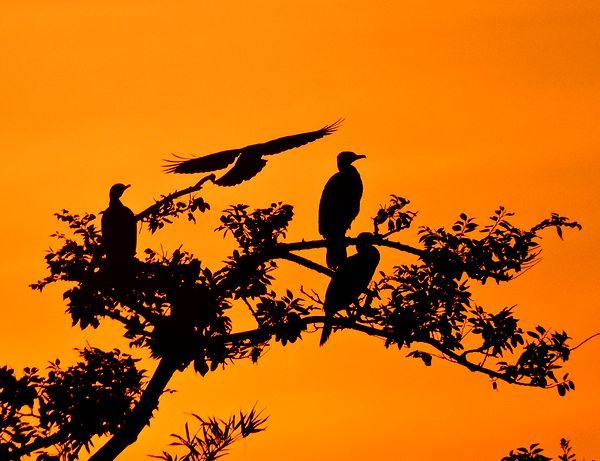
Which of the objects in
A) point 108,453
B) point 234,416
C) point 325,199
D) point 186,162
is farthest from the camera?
point 325,199

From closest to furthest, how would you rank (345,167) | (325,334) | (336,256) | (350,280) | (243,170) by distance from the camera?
(325,334)
(350,280)
(243,170)
(336,256)
(345,167)

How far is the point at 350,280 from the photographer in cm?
1341

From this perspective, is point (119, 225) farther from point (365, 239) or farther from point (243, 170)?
point (365, 239)

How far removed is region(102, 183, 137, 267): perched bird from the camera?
13884 millimetres

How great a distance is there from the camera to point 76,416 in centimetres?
1089

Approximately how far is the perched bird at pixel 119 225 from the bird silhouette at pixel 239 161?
0.85 meters

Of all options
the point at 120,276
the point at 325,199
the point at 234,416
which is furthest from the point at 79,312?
the point at 325,199

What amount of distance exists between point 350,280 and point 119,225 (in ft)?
→ 10.4

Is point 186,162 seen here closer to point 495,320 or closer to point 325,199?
point 325,199

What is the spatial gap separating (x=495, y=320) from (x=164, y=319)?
9.22ft

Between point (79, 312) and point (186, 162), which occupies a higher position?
point (186, 162)

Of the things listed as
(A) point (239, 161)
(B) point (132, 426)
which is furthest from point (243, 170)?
(B) point (132, 426)

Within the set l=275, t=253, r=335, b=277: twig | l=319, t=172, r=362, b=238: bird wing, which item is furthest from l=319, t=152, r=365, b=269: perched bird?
l=275, t=253, r=335, b=277: twig

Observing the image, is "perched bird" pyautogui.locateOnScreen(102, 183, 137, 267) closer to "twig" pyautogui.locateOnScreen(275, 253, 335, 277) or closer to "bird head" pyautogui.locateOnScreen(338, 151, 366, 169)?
"twig" pyautogui.locateOnScreen(275, 253, 335, 277)
